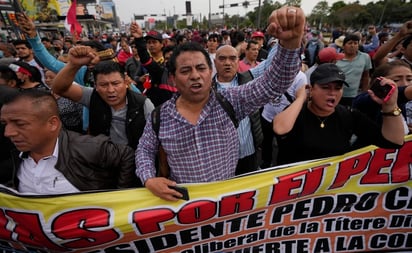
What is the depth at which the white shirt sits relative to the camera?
175 centimetres

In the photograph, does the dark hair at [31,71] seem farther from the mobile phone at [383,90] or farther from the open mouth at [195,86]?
the mobile phone at [383,90]

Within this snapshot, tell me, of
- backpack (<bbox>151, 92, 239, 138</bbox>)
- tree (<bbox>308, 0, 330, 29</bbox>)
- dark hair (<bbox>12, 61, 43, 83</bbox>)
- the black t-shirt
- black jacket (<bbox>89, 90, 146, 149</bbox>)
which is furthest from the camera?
tree (<bbox>308, 0, 330, 29</bbox>)

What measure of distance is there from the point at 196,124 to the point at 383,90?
122cm

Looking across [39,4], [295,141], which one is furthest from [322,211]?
[39,4]

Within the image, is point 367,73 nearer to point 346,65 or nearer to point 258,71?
point 346,65

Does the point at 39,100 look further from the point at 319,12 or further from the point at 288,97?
the point at 319,12

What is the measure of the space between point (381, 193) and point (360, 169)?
27cm

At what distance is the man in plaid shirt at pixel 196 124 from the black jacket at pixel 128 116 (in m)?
0.50

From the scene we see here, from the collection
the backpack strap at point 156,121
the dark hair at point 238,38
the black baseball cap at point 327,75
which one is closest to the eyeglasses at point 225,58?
the black baseball cap at point 327,75

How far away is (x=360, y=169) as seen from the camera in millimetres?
1883

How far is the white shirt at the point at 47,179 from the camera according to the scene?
5.74 ft

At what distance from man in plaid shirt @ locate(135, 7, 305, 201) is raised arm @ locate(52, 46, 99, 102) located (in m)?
0.78

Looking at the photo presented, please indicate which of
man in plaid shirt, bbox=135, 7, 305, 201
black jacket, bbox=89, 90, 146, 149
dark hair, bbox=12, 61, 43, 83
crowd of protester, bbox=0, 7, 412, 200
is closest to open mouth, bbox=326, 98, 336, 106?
crowd of protester, bbox=0, 7, 412, 200

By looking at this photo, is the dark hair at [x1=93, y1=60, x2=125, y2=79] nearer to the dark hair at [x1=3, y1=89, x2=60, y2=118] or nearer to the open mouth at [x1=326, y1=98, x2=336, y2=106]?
the dark hair at [x1=3, y1=89, x2=60, y2=118]
